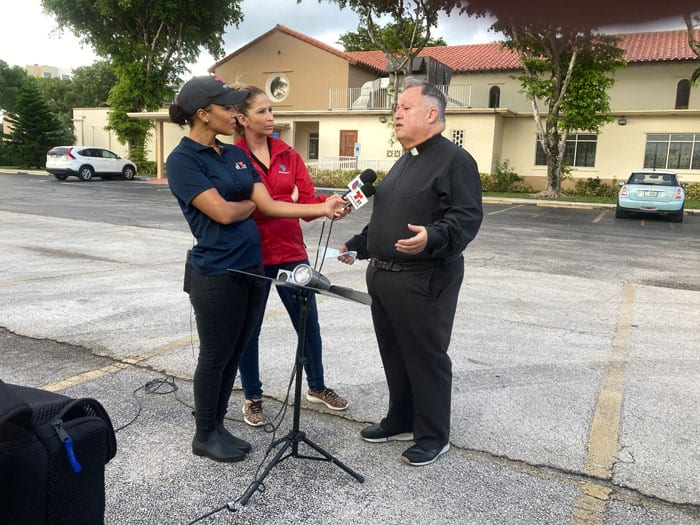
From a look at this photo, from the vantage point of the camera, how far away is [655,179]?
1694cm

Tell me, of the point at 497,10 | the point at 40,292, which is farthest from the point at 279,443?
the point at 40,292

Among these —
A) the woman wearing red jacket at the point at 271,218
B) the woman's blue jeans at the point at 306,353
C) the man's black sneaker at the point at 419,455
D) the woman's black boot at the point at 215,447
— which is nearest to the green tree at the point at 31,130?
the woman wearing red jacket at the point at 271,218

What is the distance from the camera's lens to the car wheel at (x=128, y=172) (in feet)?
99.5

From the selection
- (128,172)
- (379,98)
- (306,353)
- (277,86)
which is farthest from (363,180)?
(277,86)

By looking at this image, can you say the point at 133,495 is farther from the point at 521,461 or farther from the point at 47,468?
the point at 521,461

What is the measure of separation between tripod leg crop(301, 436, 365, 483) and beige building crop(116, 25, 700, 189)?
821 inches

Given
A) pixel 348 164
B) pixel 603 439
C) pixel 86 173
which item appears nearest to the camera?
pixel 603 439

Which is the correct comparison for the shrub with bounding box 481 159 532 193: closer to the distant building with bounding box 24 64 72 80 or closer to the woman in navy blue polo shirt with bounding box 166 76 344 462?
the woman in navy blue polo shirt with bounding box 166 76 344 462

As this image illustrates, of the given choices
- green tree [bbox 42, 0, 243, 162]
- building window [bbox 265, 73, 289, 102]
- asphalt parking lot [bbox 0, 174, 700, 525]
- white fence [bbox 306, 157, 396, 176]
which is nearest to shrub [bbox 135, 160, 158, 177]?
green tree [bbox 42, 0, 243, 162]

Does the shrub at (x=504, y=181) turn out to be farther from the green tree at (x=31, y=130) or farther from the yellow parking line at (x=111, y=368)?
the green tree at (x=31, y=130)

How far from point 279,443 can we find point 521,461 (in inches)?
50.8

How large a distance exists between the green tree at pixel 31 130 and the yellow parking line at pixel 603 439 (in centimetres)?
3912

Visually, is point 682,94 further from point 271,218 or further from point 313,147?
point 271,218

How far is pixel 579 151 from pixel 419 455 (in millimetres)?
27187
